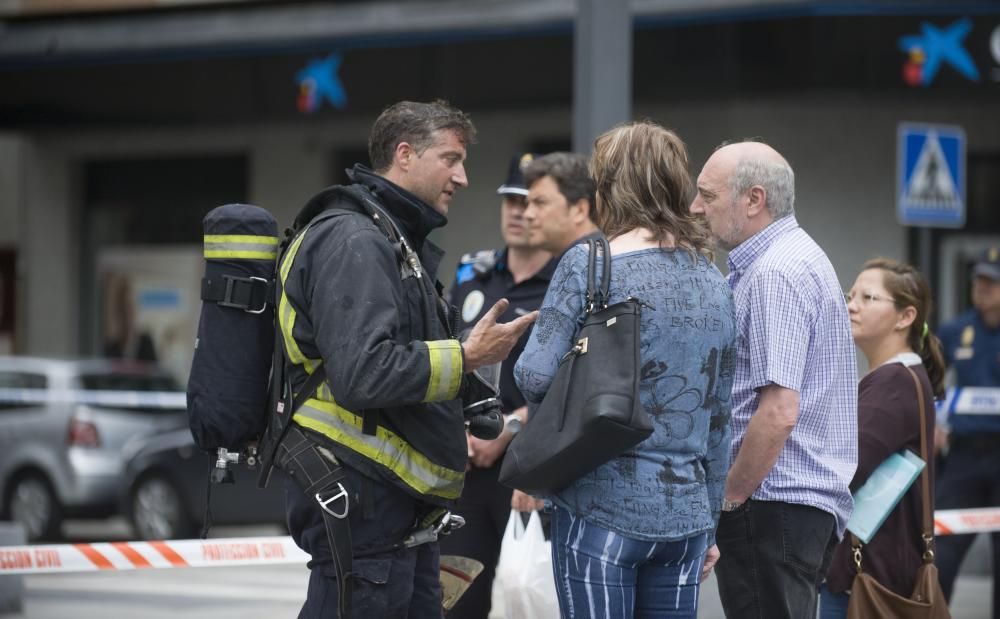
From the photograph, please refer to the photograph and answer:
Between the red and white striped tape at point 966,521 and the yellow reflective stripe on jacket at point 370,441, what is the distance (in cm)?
358

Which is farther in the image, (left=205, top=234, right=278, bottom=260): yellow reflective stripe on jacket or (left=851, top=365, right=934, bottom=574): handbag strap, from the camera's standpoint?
(left=851, top=365, right=934, bottom=574): handbag strap

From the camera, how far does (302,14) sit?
49.0ft

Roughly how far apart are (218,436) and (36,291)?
1521cm

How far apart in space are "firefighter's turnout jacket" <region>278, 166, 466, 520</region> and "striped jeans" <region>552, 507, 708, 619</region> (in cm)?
41

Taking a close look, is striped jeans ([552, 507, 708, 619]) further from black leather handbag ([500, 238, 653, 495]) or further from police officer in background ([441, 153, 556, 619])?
police officer in background ([441, 153, 556, 619])

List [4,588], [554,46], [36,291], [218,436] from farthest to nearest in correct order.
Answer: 1. [36,291]
2. [554,46]
3. [4,588]
4. [218,436]

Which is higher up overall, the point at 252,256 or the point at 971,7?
the point at 971,7

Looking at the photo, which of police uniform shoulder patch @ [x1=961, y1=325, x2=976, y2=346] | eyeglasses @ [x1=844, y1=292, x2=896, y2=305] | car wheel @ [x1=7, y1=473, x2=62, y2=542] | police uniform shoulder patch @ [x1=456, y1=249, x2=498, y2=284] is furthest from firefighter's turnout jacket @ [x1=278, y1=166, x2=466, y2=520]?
car wheel @ [x1=7, y1=473, x2=62, y2=542]

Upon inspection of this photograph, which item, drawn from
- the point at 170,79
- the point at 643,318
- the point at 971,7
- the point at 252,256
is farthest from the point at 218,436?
the point at 170,79

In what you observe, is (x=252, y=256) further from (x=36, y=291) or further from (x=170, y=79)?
(x=36, y=291)

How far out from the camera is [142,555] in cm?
584

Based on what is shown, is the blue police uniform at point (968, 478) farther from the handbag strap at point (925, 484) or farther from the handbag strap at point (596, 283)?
the handbag strap at point (596, 283)

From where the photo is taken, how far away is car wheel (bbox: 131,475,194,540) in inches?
474

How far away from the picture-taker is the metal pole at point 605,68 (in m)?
6.53
